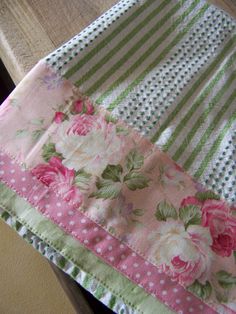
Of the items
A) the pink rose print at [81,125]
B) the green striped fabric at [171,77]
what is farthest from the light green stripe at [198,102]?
the pink rose print at [81,125]

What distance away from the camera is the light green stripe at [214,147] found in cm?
52

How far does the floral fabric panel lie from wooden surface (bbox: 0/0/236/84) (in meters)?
0.10

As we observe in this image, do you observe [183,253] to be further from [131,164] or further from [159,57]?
[159,57]

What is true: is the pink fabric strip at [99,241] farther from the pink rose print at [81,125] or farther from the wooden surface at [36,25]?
the wooden surface at [36,25]

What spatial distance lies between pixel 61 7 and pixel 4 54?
0.14 m

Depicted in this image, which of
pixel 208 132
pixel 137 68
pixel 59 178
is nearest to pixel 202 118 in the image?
pixel 208 132

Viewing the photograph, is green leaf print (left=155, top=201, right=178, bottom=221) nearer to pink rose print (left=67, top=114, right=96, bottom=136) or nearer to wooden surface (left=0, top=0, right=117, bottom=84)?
pink rose print (left=67, top=114, right=96, bottom=136)

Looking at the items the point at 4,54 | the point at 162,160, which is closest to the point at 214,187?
the point at 162,160

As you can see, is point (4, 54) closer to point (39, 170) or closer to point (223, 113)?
point (39, 170)

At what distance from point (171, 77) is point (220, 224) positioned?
0.24m

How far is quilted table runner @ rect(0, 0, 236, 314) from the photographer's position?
43cm

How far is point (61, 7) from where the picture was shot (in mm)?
670

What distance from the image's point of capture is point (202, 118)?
1.84 ft

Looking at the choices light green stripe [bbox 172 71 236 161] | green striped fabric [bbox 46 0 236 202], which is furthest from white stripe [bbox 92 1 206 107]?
light green stripe [bbox 172 71 236 161]
